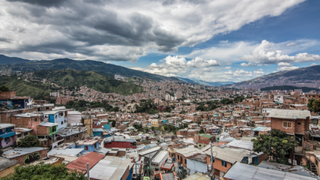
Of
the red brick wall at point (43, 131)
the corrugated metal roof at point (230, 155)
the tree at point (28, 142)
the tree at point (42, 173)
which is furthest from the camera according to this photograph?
the red brick wall at point (43, 131)

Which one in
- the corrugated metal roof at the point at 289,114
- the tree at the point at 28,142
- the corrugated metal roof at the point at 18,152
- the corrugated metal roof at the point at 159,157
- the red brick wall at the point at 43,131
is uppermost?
the corrugated metal roof at the point at 289,114

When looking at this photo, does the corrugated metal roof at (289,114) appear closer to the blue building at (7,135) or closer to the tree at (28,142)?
the tree at (28,142)

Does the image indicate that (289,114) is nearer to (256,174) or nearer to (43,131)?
(256,174)

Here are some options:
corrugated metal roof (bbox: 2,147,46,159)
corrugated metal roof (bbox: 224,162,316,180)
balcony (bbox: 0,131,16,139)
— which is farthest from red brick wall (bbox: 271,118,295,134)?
balcony (bbox: 0,131,16,139)

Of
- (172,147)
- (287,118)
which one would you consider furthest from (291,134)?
(172,147)

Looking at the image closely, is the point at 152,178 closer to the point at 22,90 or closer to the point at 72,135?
the point at 72,135

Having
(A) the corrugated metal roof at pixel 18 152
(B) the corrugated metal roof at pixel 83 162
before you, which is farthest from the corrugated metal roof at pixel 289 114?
(A) the corrugated metal roof at pixel 18 152

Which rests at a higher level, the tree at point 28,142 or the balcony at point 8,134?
the balcony at point 8,134

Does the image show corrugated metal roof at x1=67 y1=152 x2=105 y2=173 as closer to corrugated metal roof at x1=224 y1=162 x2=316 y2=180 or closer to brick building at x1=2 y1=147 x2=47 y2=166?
brick building at x1=2 y1=147 x2=47 y2=166
